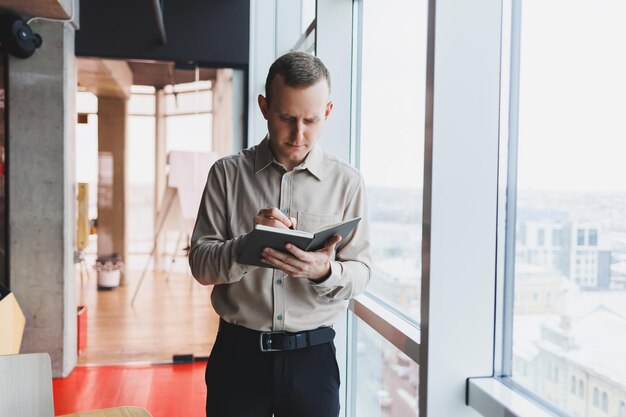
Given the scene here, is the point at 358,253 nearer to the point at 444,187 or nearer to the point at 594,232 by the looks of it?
the point at 444,187

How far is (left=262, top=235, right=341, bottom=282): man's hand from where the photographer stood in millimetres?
1483

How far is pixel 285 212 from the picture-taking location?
181cm

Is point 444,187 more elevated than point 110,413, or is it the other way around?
point 444,187

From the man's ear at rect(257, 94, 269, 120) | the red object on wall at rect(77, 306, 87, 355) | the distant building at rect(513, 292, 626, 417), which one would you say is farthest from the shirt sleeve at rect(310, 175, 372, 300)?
the red object on wall at rect(77, 306, 87, 355)

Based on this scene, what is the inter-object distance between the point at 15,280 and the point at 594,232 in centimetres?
475

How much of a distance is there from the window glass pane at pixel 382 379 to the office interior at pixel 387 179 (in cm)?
2

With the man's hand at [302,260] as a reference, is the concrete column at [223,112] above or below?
above

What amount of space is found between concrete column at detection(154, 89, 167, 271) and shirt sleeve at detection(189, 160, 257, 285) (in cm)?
386

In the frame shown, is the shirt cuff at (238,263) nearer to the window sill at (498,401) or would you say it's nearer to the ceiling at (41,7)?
the window sill at (498,401)

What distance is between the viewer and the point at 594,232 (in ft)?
4.38

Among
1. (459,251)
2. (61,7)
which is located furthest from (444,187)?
(61,7)

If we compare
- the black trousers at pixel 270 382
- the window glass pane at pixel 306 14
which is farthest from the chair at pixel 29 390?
the window glass pane at pixel 306 14

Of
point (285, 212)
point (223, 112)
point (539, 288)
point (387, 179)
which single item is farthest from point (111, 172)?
point (539, 288)

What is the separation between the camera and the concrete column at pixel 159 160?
17.9 ft
